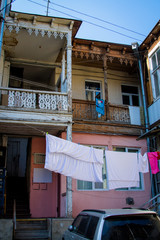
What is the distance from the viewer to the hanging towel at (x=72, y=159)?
898 centimetres

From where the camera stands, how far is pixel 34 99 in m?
10.9

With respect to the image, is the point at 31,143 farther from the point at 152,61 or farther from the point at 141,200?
the point at 152,61

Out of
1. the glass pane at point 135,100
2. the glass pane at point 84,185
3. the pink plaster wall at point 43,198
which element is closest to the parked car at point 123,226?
the glass pane at point 84,185

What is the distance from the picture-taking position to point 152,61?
13.2 m

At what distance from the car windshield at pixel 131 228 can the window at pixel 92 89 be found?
9.49 metres

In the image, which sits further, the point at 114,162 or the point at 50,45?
the point at 50,45

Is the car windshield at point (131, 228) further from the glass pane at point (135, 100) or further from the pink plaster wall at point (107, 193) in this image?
the glass pane at point (135, 100)

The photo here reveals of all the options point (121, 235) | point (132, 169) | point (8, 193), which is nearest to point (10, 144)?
point (8, 193)

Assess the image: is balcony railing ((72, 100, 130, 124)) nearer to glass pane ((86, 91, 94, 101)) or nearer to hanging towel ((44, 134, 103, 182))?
glass pane ((86, 91, 94, 101))

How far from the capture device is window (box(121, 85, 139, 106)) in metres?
15.2

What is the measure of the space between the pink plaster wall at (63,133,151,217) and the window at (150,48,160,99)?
255 cm

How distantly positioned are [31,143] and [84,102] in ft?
10.8

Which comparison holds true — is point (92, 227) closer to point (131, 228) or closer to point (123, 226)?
point (123, 226)

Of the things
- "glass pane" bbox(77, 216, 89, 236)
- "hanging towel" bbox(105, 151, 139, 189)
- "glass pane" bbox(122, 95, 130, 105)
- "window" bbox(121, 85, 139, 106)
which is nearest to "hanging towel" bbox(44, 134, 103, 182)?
"hanging towel" bbox(105, 151, 139, 189)
